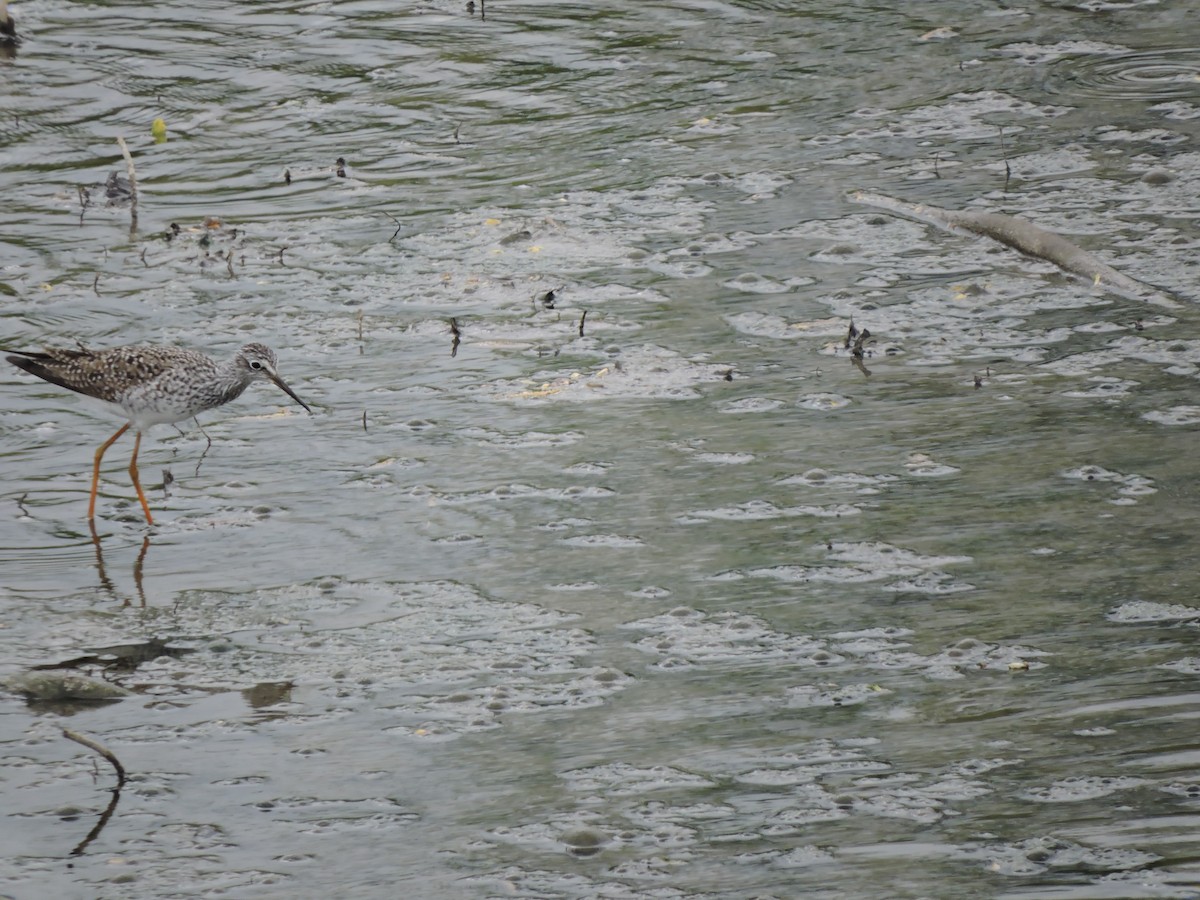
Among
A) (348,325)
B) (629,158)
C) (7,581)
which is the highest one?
(629,158)

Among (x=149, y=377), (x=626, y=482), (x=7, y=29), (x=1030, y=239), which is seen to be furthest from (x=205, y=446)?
(x=7, y=29)

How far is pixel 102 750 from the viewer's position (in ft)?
17.0

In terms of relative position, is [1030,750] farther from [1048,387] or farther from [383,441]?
[383,441]

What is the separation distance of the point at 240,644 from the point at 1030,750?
2.98 meters

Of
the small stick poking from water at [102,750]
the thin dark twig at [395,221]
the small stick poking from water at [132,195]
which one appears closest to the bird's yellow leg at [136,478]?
the small stick poking from water at [102,750]

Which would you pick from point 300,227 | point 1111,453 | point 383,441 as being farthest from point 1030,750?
point 300,227

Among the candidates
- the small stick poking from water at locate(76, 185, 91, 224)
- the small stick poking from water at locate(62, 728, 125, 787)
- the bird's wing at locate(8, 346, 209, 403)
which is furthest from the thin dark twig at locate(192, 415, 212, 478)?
the small stick poking from water at locate(76, 185, 91, 224)

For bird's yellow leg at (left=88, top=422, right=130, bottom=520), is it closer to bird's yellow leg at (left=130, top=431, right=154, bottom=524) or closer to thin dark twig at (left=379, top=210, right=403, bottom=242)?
bird's yellow leg at (left=130, top=431, right=154, bottom=524)

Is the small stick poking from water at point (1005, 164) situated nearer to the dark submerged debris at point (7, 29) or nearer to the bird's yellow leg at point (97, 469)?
the bird's yellow leg at point (97, 469)

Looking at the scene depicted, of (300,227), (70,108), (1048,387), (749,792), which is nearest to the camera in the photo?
(749,792)

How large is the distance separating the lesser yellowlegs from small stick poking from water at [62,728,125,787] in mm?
2416

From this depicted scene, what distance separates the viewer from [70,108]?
42.9 feet

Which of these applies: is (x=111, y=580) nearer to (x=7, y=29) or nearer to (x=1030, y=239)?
(x=1030, y=239)

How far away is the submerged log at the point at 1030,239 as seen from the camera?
29.2 ft
